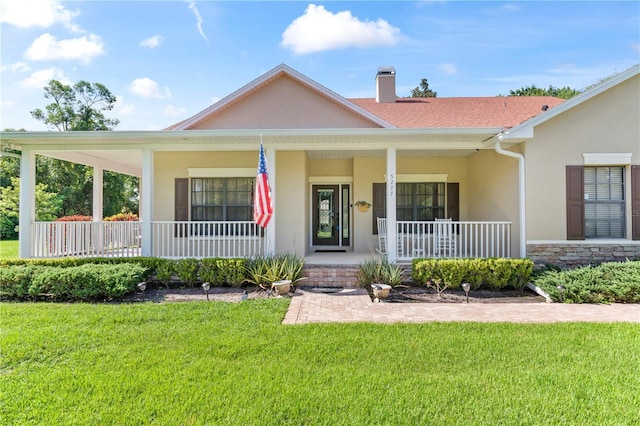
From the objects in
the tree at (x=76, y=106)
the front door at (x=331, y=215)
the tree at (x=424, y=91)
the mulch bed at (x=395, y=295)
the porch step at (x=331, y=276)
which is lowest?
the mulch bed at (x=395, y=295)

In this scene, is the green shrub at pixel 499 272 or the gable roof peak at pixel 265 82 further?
the gable roof peak at pixel 265 82

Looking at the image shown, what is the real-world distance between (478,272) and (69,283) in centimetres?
828

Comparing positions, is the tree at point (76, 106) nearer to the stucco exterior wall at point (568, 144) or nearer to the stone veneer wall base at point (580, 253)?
the stucco exterior wall at point (568, 144)

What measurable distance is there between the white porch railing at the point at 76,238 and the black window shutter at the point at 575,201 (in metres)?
10.3

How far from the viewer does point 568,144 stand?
7453mm

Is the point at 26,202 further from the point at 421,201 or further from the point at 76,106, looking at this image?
the point at 76,106

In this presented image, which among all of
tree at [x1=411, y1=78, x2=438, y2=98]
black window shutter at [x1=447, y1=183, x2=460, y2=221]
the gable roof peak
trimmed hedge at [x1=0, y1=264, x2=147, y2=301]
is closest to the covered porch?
black window shutter at [x1=447, y1=183, x2=460, y2=221]

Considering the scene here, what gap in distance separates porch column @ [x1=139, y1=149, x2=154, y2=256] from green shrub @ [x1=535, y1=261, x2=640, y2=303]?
8.84m

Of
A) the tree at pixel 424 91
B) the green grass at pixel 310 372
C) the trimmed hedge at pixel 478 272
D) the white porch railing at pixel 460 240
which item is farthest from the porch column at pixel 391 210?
the tree at pixel 424 91

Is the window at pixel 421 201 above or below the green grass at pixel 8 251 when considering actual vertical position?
above

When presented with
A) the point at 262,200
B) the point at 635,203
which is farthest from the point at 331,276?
the point at 635,203

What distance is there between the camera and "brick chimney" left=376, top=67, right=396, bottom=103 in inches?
517

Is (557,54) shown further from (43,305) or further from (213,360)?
(43,305)

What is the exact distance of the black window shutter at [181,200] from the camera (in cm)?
941
